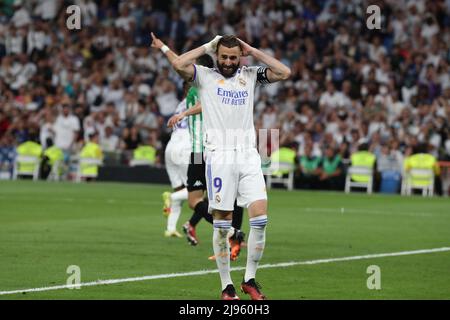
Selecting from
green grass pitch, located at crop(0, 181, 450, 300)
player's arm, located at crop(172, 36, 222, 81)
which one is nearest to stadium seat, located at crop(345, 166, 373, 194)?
green grass pitch, located at crop(0, 181, 450, 300)

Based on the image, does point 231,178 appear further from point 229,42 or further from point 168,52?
point 168,52

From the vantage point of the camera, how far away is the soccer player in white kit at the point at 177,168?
17.3 metres

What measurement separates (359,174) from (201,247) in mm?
15779

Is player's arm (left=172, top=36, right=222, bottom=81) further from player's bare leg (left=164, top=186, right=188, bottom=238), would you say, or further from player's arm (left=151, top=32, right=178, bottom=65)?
player's bare leg (left=164, top=186, right=188, bottom=238)

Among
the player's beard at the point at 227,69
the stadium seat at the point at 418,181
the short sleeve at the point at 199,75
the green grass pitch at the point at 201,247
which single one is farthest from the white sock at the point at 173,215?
the stadium seat at the point at 418,181

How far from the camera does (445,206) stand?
2523 cm

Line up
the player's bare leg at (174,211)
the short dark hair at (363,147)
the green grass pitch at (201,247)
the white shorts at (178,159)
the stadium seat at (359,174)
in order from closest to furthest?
1. the green grass pitch at (201,247)
2. the player's bare leg at (174,211)
3. the white shorts at (178,159)
4. the stadium seat at (359,174)
5. the short dark hair at (363,147)

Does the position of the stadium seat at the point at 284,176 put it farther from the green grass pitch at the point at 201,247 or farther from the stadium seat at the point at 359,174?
the green grass pitch at the point at 201,247

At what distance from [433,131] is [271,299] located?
21.0 m

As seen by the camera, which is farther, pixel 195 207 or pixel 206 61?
pixel 195 207

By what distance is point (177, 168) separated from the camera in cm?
1783

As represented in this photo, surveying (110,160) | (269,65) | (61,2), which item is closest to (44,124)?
→ (110,160)

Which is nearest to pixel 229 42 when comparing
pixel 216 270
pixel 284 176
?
pixel 216 270

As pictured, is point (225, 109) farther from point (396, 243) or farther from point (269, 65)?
point (396, 243)
